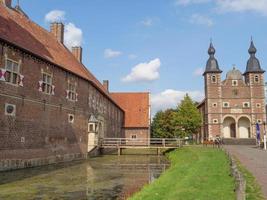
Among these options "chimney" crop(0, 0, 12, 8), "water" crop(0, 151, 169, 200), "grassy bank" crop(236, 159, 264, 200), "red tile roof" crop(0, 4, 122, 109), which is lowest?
"water" crop(0, 151, 169, 200)

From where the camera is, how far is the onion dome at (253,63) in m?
54.1

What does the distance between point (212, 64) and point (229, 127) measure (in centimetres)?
1104

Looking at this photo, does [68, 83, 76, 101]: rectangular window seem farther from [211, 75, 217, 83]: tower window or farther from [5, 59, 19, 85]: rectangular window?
[211, 75, 217, 83]: tower window

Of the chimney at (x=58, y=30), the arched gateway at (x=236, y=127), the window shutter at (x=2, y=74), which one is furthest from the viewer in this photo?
the arched gateway at (x=236, y=127)

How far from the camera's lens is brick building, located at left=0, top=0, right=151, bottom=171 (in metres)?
16.6

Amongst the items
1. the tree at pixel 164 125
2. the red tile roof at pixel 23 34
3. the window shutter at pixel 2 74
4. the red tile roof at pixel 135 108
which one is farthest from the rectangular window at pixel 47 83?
the tree at pixel 164 125

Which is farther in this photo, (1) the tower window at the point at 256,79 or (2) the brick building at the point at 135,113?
(1) the tower window at the point at 256,79

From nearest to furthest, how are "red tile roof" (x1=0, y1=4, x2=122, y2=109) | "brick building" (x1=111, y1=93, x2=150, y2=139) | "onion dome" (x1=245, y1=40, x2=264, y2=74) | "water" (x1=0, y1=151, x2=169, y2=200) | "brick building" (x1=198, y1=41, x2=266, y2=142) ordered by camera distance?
"water" (x1=0, y1=151, x2=169, y2=200)
"red tile roof" (x1=0, y1=4, x2=122, y2=109)
"brick building" (x1=111, y1=93, x2=150, y2=139)
"brick building" (x1=198, y1=41, x2=266, y2=142)
"onion dome" (x1=245, y1=40, x2=264, y2=74)

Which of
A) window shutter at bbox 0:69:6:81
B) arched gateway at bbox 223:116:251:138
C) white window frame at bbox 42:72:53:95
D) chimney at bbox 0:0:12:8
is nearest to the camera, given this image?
window shutter at bbox 0:69:6:81

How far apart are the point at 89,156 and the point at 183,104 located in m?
23.4

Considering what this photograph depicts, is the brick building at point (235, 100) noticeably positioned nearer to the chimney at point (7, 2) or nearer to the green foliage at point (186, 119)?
the green foliage at point (186, 119)

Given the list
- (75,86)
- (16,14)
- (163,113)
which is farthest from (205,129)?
(16,14)

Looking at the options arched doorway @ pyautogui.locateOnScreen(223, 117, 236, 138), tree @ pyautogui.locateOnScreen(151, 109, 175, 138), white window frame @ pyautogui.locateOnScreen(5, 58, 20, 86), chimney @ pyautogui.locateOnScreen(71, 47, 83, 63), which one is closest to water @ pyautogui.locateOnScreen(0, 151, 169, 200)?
white window frame @ pyautogui.locateOnScreen(5, 58, 20, 86)

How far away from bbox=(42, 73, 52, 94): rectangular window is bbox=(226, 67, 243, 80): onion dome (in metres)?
40.3
